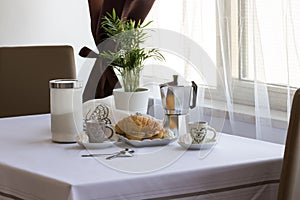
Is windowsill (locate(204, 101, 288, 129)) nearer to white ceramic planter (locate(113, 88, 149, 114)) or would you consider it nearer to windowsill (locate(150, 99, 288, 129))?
windowsill (locate(150, 99, 288, 129))

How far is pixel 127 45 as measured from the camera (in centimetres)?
251

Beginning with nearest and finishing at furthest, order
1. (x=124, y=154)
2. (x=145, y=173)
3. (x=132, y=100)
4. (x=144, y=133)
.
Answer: (x=145, y=173) < (x=124, y=154) < (x=144, y=133) < (x=132, y=100)

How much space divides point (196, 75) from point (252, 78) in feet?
1.04

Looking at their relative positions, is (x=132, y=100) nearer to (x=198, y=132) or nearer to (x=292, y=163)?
(x=198, y=132)

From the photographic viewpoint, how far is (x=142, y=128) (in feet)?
6.69

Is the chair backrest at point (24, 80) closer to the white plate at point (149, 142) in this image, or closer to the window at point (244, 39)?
the window at point (244, 39)

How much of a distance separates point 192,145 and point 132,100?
15.3 inches

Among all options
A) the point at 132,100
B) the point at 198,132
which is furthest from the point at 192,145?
the point at 132,100

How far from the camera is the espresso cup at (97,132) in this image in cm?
206

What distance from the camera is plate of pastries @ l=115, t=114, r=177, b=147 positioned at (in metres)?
2.03

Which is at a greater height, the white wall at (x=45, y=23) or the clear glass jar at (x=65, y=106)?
the white wall at (x=45, y=23)

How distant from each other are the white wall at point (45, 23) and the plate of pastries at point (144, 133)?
160 cm

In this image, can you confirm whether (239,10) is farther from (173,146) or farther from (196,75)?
(173,146)

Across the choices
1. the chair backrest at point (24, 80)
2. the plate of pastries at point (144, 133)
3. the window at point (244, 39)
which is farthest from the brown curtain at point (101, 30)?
the plate of pastries at point (144, 133)
